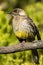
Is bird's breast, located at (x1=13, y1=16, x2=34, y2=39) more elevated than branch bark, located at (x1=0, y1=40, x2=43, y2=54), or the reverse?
bird's breast, located at (x1=13, y1=16, x2=34, y2=39)

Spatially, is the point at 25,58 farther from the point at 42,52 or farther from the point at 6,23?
the point at 6,23

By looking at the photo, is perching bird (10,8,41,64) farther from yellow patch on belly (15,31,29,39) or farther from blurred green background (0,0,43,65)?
A: blurred green background (0,0,43,65)

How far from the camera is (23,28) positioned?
23.2 feet

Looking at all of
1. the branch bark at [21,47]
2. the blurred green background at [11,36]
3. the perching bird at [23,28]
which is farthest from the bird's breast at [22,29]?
the branch bark at [21,47]

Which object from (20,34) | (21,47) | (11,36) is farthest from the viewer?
(11,36)

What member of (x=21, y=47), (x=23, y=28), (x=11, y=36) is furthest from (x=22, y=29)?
(x=11, y=36)

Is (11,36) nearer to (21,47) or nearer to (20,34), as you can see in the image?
(20,34)

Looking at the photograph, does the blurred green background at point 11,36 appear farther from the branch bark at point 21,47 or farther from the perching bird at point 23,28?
the branch bark at point 21,47

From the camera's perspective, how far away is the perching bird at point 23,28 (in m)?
7.05

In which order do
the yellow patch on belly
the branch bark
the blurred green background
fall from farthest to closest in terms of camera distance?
the blurred green background, the yellow patch on belly, the branch bark

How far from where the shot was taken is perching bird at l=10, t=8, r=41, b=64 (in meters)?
7.05

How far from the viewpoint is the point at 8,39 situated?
8.73 metres

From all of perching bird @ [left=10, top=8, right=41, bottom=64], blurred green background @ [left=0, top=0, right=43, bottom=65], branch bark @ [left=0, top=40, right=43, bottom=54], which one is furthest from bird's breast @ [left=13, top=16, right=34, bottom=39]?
branch bark @ [left=0, top=40, right=43, bottom=54]

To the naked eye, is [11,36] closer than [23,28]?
No
